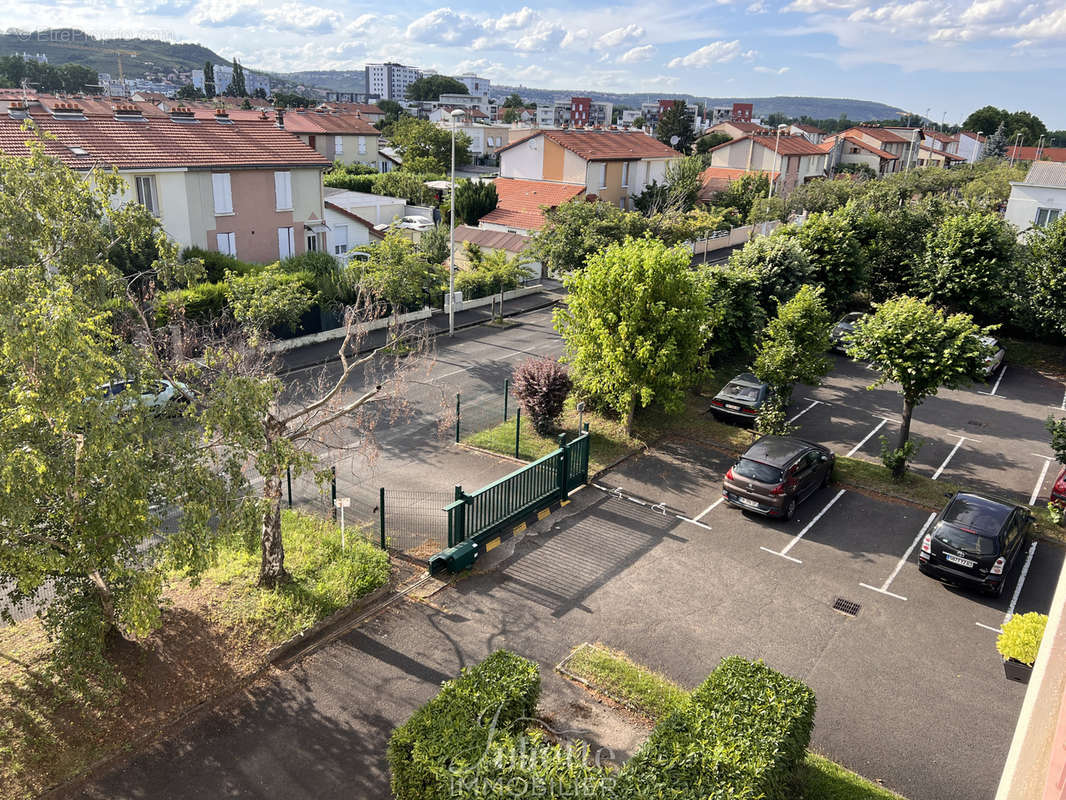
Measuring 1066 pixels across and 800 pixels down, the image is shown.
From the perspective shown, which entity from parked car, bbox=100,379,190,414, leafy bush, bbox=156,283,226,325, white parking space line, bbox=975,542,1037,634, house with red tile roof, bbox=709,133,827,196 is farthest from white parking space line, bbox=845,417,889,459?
house with red tile roof, bbox=709,133,827,196

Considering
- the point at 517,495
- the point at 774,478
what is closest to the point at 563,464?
the point at 517,495

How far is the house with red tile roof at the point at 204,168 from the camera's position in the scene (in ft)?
88.1

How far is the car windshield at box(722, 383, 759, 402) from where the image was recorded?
68.1 feet

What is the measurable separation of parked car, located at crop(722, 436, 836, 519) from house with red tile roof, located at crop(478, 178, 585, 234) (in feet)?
90.6

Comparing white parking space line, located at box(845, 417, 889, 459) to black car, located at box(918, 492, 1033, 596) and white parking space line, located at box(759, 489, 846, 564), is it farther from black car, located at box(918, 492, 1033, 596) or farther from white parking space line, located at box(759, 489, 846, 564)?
black car, located at box(918, 492, 1033, 596)

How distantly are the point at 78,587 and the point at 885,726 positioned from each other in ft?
36.8

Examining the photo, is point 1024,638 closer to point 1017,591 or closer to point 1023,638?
point 1023,638

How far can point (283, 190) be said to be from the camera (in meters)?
31.8

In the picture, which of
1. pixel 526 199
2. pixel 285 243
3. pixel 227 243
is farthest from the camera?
pixel 526 199

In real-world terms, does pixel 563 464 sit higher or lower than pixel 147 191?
lower

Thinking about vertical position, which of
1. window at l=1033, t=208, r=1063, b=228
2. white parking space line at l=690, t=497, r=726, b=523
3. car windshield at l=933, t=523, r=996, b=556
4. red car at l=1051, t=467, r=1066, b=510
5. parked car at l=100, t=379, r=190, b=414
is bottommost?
white parking space line at l=690, t=497, r=726, b=523

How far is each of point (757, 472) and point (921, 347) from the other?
4.88m

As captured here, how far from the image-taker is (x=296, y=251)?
33094 millimetres

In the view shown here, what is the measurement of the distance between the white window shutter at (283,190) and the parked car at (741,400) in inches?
822
